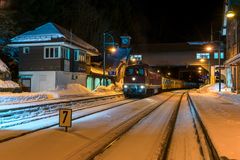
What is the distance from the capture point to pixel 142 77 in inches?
1519

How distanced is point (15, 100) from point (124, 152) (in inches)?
738

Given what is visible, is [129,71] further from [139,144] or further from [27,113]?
[139,144]

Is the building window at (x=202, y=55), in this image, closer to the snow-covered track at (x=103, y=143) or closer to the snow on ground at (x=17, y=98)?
the snow on ground at (x=17, y=98)

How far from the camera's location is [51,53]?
140 feet

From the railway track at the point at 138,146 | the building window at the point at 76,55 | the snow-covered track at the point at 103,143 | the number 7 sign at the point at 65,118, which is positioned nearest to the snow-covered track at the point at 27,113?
the number 7 sign at the point at 65,118

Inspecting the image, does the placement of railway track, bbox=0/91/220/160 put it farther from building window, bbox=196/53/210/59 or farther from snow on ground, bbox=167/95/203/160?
building window, bbox=196/53/210/59

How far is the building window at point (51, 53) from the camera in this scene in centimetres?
4241

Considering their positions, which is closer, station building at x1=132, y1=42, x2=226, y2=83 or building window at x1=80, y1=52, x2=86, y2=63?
building window at x1=80, y1=52, x2=86, y2=63

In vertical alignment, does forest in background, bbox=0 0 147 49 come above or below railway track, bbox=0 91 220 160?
above

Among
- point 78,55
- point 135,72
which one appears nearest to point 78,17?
point 78,55

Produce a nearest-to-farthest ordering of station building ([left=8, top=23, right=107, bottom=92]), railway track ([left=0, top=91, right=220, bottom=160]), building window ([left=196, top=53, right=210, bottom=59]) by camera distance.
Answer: railway track ([left=0, top=91, right=220, bottom=160]) < station building ([left=8, top=23, right=107, bottom=92]) < building window ([left=196, top=53, right=210, bottom=59])

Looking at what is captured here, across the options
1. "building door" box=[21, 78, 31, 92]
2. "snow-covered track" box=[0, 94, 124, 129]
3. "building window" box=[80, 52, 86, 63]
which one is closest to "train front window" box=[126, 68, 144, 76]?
"building window" box=[80, 52, 86, 63]

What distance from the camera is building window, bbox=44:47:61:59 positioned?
42.4 meters

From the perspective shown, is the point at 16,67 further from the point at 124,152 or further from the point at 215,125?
the point at 124,152
